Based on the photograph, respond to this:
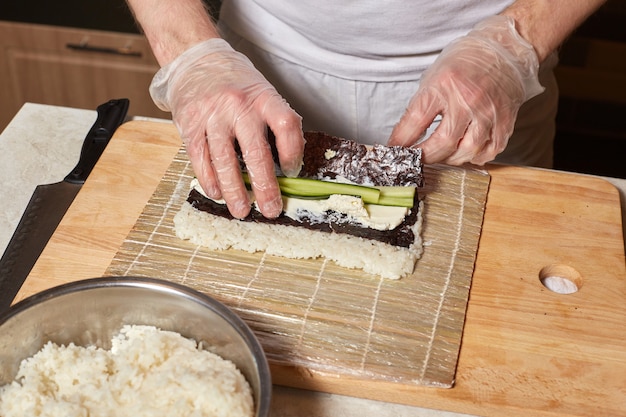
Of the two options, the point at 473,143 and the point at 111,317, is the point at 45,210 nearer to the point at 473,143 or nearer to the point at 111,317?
the point at 111,317

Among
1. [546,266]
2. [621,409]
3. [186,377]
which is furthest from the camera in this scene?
[546,266]

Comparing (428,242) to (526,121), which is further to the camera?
(526,121)

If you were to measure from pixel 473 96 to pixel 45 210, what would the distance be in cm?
127

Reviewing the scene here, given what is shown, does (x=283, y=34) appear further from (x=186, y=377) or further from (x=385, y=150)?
(x=186, y=377)

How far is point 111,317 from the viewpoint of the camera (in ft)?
5.27

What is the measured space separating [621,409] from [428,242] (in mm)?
664

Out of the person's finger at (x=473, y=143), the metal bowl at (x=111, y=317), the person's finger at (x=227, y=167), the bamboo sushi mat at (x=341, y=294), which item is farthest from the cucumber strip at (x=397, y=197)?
the metal bowl at (x=111, y=317)

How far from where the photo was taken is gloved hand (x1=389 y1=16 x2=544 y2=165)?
2111mm

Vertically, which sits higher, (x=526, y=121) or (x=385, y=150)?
(x=385, y=150)

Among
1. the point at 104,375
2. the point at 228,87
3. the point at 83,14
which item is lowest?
the point at 83,14

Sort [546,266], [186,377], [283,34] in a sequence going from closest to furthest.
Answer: [186,377], [546,266], [283,34]

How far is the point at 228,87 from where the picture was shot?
2.02 metres

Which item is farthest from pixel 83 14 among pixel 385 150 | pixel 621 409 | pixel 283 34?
pixel 621 409

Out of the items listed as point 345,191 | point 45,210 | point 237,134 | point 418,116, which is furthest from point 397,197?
point 45,210
